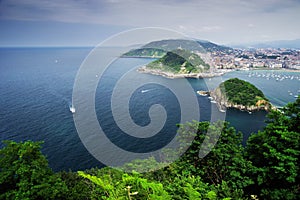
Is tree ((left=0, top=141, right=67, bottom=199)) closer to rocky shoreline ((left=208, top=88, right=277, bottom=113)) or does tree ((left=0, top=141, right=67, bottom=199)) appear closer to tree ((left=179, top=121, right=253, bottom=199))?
tree ((left=179, top=121, right=253, bottom=199))

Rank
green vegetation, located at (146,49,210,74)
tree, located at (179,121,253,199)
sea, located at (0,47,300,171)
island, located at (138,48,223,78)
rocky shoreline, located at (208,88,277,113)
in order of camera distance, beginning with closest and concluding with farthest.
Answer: tree, located at (179,121,253,199) < sea, located at (0,47,300,171) < rocky shoreline, located at (208,88,277,113) < island, located at (138,48,223,78) < green vegetation, located at (146,49,210,74)

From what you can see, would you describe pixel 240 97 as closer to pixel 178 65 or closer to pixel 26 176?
pixel 178 65

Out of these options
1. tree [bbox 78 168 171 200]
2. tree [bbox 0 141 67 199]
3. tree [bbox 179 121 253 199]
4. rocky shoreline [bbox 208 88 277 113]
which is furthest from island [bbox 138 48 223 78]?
tree [bbox 78 168 171 200]

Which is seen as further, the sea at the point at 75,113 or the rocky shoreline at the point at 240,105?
the rocky shoreline at the point at 240,105

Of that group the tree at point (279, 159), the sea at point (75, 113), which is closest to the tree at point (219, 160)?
the tree at point (279, 159)

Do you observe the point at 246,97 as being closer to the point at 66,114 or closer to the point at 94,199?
the point at 66,114

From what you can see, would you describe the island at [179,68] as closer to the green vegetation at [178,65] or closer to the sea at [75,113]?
the green vegetation at [178,65]

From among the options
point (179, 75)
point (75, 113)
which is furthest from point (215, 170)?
point (179, 75)

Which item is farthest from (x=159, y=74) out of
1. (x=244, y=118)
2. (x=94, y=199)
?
(x=94, y=199)
